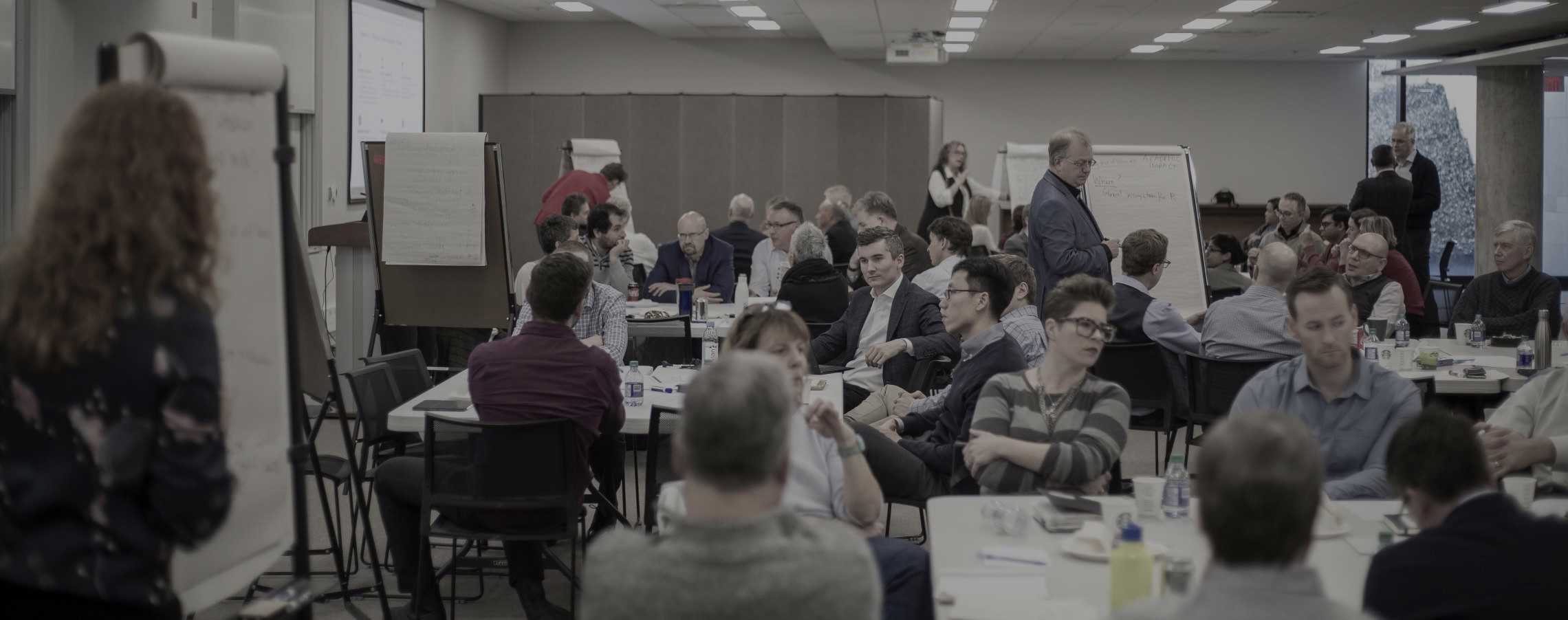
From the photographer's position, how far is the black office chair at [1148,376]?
568 cm

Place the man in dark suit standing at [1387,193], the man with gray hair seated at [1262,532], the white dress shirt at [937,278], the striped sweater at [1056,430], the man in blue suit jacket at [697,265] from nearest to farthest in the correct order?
1. the man with gray hair seated at [1262,532]
2. the striped sweater at [1056,430]
3. the white dress shirt at [937,278]
4. the man in blue suit jacket at [697,265]
5. the man in dark suit standing at [1387,193]

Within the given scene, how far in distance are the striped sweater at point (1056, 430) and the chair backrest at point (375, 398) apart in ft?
6.89

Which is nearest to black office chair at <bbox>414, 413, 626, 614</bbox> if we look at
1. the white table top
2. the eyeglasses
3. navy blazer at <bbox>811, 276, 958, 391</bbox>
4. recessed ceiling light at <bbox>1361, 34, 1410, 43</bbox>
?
the white table top

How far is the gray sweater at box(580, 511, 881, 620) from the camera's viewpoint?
68.1 inches

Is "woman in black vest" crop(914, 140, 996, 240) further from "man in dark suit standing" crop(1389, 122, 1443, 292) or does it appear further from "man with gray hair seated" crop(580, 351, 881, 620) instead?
"man with gray hair seated" crop(580, 351, 881, 620)

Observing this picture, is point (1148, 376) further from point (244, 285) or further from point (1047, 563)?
point (244, 285)

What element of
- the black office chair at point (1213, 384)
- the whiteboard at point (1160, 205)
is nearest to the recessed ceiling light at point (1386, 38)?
the whiteboard at point (1160, 205)

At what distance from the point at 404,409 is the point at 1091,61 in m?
→ 14.6

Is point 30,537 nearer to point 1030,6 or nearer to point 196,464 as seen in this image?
point 196,464

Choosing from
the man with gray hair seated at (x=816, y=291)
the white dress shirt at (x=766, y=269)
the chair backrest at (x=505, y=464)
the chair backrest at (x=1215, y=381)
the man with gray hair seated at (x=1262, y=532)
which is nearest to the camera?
the man with gray hair seated at (x=1262, y=532)

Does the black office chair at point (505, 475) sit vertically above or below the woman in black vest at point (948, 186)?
below

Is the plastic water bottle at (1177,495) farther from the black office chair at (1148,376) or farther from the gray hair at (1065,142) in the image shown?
the gray hair at (1065,142)

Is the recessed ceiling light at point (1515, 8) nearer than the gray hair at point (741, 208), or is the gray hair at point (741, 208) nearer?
the gray hair at point (741, 208)

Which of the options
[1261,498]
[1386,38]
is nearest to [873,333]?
[1261,498]
